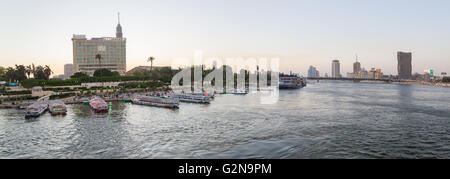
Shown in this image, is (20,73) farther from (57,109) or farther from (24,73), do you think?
(57,109)

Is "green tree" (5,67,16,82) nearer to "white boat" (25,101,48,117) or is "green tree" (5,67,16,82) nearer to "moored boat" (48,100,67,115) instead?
"white boat" (25,101,48,117)

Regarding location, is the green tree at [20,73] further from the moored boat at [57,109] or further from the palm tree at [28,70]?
the moored boat at [57,109]

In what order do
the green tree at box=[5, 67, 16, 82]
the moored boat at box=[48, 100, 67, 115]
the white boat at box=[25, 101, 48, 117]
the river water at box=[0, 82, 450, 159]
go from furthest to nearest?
the green tree at box=[5, 67, 16, 82]
the moored boat at box=[48, 100, 67, 115]
the white boat at box=[25, 101, 48, 117]
the river water at box=[0, 82, 450, 159]

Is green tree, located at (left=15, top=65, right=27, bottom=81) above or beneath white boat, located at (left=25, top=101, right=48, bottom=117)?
above

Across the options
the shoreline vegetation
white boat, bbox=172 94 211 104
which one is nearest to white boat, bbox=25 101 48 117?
the shoreline vegetation

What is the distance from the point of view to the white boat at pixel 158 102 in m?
74.8

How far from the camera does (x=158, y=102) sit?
7775 cm

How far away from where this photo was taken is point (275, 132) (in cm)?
4422

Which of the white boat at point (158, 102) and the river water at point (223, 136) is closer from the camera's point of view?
the river water at point (223, 136)

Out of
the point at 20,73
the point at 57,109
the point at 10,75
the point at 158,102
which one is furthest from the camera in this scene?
the point at 20,73

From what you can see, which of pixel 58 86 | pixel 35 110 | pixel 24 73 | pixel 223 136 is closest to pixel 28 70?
pixel 24 73

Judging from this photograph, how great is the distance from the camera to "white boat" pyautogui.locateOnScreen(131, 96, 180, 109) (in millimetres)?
74750

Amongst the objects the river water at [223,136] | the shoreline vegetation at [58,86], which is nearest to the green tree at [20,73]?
the shoreline vegetation at [58,86]
